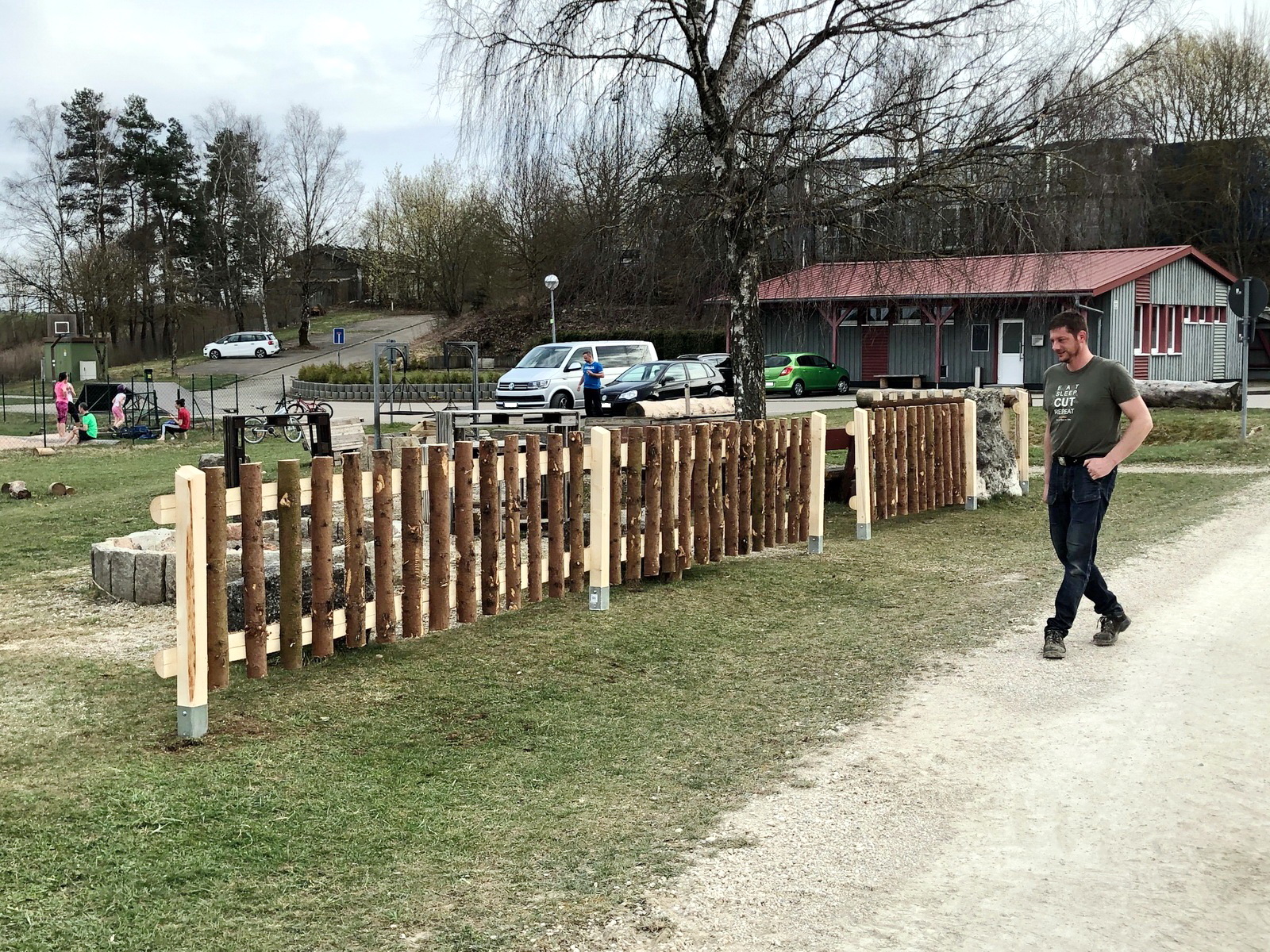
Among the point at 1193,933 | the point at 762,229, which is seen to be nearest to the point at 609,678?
the point at 1193,933

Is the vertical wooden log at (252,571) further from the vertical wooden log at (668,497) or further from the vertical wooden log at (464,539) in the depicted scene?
the vertical wooden log at (668,497)

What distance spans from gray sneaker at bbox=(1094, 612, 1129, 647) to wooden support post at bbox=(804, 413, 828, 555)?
366cm

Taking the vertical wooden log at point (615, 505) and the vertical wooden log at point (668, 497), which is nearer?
the vertical wooden log at point (615, 505)

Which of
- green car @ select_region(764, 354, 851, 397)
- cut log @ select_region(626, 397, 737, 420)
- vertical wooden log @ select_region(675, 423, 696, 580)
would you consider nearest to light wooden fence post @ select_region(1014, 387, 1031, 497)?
vertical wooden log @ select_region(675, 423, 696, 580)

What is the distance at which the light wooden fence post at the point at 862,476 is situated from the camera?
39.8ft

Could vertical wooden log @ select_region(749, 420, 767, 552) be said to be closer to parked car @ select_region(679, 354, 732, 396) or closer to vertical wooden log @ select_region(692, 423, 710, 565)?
vertical wooden log @ select_region(692, 423, 710, 565)

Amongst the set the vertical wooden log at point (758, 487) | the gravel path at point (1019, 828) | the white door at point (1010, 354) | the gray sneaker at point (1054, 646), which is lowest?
the gravel path at point (1019, 828)

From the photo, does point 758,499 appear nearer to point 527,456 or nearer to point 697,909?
point 527,456

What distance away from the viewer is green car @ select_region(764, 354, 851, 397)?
40.8m

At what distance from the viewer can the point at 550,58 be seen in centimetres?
1383

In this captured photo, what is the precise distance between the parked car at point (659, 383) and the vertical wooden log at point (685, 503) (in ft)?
66.9

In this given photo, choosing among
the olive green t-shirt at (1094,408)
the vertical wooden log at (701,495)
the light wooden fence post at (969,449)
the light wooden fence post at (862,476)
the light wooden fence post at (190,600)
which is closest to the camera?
the light wooden fence post at (190,600)

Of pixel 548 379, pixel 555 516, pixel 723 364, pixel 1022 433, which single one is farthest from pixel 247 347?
pixel 555 516

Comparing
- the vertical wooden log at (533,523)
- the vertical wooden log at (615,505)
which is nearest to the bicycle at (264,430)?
the vertical wooden log at (615,505)
